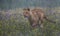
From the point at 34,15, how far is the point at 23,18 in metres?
0.13

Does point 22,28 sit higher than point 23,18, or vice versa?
point 23,18

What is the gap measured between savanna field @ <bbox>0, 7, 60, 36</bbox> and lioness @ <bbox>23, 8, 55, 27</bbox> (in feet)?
0.14

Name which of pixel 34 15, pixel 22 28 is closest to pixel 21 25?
pixel 22 28

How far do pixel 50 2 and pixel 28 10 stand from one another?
0.26 metres

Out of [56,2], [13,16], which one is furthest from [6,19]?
[56,2]

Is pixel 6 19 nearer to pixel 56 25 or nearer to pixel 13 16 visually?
pixel 13 16

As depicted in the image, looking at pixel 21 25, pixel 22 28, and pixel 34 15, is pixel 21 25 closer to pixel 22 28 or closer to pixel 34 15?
pixel 22 28

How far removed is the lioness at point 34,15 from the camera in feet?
6.86

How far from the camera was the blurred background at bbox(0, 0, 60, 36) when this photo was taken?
2.06 meters

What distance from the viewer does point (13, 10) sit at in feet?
6.85

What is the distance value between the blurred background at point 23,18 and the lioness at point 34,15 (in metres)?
0.04

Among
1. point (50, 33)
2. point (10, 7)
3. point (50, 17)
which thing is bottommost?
point (50, 33)

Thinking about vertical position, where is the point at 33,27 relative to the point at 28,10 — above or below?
below

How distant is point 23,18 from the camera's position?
2.08 m
